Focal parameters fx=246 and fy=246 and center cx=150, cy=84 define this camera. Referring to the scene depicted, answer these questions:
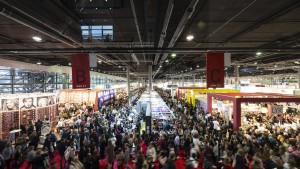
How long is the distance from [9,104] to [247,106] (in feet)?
45.4

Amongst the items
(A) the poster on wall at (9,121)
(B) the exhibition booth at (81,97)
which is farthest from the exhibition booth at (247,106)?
(A) the poster on wall at (9,121)

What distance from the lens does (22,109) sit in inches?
523

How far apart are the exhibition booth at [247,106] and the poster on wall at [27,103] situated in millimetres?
10905

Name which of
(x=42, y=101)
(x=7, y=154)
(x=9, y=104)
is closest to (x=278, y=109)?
(x=7, y=154)

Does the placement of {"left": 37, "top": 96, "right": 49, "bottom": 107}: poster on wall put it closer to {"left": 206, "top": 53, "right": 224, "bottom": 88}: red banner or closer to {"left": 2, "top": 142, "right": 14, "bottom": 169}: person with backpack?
{"left": 2, "top": 142, "right": 14, "bottom": 169}: person with backpack

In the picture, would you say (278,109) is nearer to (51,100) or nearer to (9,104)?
(51,100)

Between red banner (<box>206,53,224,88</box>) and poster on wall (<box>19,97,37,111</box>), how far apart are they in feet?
33.4

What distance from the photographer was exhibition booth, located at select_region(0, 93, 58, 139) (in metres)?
12.3

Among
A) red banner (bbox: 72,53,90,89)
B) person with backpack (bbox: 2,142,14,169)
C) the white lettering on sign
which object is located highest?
red banner (bbox: 72,53,90,89)

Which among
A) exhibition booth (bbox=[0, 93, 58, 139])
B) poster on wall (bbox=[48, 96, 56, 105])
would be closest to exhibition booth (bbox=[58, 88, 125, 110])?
poster on wall (bbox=[48, 96, 56, 105])

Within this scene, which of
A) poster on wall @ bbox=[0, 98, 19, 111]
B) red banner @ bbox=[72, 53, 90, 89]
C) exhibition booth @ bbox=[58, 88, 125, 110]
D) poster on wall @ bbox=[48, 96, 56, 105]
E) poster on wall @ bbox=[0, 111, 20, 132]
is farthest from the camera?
exhibition booth @ bbox=[58, 88, 125, 110]

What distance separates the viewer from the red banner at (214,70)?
8102mm

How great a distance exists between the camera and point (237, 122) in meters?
12.4

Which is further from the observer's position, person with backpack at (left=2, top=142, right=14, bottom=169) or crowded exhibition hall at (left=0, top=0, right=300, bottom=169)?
person with backpack at (left=2, top=142, right=14, bottom=169)
